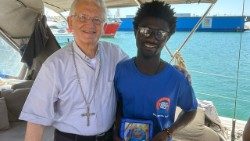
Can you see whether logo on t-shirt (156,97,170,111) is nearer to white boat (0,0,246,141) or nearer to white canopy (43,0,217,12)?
white canopy (43,0,217,12)

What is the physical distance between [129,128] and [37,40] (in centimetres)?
368

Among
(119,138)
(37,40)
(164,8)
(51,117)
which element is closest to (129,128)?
(119,138)

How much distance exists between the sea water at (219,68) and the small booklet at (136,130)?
0.83 m

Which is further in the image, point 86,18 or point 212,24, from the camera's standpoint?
point 212,24

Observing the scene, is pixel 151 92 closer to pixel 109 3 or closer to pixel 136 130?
pixel 136 130

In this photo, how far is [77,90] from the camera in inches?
62.4

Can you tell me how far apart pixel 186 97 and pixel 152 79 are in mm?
221

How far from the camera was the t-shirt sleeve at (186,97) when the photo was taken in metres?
1.61

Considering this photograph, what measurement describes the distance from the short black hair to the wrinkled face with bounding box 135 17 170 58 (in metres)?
0.02

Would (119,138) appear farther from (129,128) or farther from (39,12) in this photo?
(39,12)

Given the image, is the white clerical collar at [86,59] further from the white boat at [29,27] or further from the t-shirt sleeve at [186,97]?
the white boat at [29,27]

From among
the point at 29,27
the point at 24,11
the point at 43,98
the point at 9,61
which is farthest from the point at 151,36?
the point at 9,61

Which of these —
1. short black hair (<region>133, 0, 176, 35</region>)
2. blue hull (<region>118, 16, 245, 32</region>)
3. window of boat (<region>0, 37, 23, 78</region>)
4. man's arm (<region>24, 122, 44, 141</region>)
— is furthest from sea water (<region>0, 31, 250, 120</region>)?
man's arm (<region>24, 122, 44, 141</region>)

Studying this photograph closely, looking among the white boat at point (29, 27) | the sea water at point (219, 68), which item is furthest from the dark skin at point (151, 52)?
the white boat at point (29, 27)
